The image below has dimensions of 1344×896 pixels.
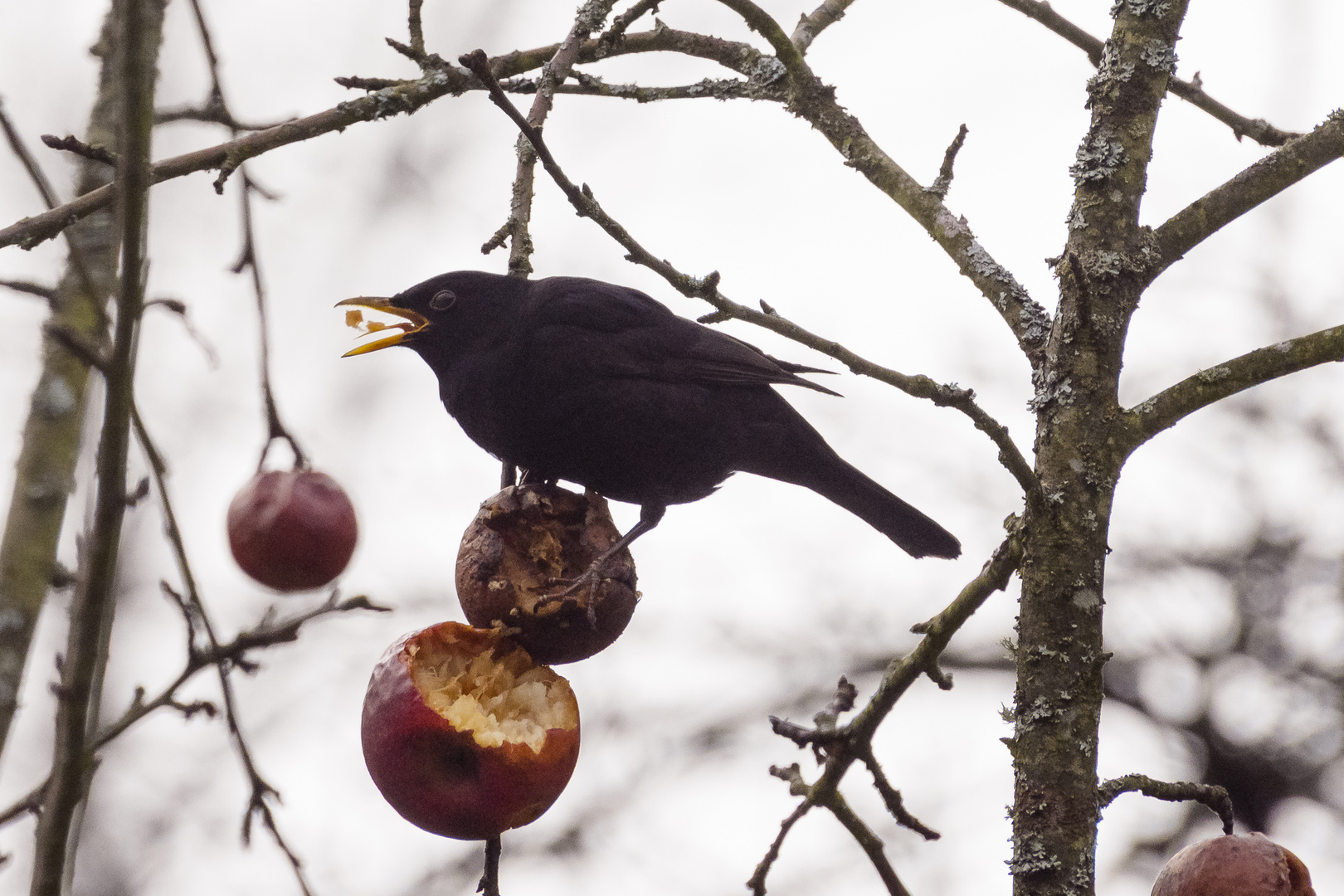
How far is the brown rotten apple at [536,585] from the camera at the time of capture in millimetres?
2322

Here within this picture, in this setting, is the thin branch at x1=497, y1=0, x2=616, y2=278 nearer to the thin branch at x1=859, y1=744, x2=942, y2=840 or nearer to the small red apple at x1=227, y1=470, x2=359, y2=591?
the small red apple at x1=227, y1=470, x2=359, y2=591

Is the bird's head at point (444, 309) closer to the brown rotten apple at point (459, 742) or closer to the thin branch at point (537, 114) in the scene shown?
the thin branch at point (537, 114)

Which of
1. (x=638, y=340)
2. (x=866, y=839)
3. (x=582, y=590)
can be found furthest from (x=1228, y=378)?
(x=638, y=340)

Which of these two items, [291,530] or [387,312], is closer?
A: [291,530]

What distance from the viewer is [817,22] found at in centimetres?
289

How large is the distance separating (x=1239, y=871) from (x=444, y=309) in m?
2.41

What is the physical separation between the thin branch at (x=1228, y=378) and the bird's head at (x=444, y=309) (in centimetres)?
185

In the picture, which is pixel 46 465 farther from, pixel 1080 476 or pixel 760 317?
pixel 1080 476

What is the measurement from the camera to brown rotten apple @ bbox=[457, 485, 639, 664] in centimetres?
232

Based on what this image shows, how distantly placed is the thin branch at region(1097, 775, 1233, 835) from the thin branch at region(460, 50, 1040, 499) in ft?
1.39

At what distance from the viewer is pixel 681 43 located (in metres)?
2.79

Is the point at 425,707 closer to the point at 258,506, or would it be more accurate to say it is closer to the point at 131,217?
the point at 258,506

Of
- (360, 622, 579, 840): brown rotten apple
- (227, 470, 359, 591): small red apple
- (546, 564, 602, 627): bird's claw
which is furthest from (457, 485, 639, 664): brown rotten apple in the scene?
(227, 470, 359, 591): small red apple

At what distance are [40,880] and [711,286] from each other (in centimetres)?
117
